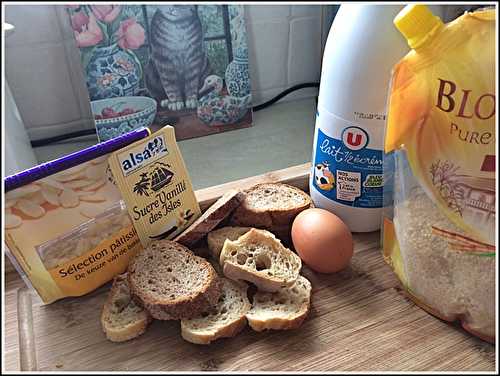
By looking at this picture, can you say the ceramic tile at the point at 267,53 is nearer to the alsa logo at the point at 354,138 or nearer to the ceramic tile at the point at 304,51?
the ceramic tile at the point at 304,51

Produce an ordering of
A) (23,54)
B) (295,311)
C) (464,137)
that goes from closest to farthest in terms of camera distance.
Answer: (464,137) → (295,311) → (23,54)

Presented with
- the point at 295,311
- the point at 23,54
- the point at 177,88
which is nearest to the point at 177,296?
the point at 295,311

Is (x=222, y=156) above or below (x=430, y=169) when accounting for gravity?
below

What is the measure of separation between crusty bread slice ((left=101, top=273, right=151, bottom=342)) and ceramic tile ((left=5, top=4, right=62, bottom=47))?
1.50ft

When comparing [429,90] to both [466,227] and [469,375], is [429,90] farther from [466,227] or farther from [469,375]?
[469,375]

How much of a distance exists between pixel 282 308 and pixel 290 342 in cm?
4

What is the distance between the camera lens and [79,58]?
2.78 feet

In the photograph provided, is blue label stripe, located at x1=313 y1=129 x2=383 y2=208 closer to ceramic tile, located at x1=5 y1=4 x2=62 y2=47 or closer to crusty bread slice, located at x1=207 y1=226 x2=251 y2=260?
crusty bread slice, located at x1=207 y1=226 x2=251 y2=260

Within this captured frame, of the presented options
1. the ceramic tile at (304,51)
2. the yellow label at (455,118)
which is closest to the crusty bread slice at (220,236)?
the yellow label at (455,118)

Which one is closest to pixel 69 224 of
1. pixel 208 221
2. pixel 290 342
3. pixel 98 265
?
pixel 98 265

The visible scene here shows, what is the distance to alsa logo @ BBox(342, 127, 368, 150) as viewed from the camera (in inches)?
23.4

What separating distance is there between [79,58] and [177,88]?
178 millimetres

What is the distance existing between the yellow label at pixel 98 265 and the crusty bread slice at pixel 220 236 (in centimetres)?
10

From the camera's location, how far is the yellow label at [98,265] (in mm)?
599
